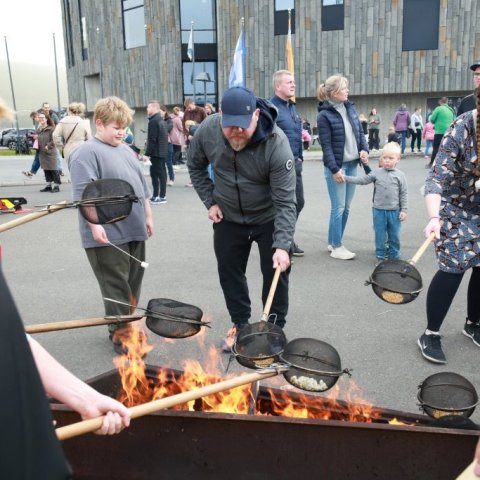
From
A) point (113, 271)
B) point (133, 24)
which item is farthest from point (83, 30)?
point (113, 271)

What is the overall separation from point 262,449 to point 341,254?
4.63 metres

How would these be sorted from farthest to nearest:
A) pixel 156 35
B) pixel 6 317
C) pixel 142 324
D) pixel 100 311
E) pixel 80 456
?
1. pixel 156 35
2. pixel 100 311
3. pixel 142 324
4. pixel 80 456
5. pixel 6 317

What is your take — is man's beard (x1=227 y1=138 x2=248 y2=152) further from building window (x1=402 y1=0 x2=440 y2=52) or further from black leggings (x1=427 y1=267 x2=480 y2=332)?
building window (x1=402 y1=0 x2=440 y2=52)

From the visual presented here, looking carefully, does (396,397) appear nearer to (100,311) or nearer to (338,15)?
(100,311)

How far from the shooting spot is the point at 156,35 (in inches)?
1176

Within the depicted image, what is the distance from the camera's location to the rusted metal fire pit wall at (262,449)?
2.37m

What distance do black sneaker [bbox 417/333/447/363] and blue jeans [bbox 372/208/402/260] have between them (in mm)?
2376

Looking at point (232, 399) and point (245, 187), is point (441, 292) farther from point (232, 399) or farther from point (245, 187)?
point (232, 399)

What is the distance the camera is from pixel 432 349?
13.8 feet

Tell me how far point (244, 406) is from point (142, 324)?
197 centimetres

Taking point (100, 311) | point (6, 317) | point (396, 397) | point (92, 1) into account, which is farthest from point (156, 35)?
point (6, 317)

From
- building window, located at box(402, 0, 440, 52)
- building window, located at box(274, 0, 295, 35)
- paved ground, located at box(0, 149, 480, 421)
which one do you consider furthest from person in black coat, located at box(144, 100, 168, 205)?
building window, located at box(402, 0, 440, 52)

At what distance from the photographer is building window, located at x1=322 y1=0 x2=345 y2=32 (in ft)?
89.9

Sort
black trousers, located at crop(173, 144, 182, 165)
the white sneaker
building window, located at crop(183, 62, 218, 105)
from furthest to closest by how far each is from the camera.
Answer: building window, located at crop(183, 62, 218, 105) < black trousers, located at crop(173, 144, 182, 165) < the white sneaker
